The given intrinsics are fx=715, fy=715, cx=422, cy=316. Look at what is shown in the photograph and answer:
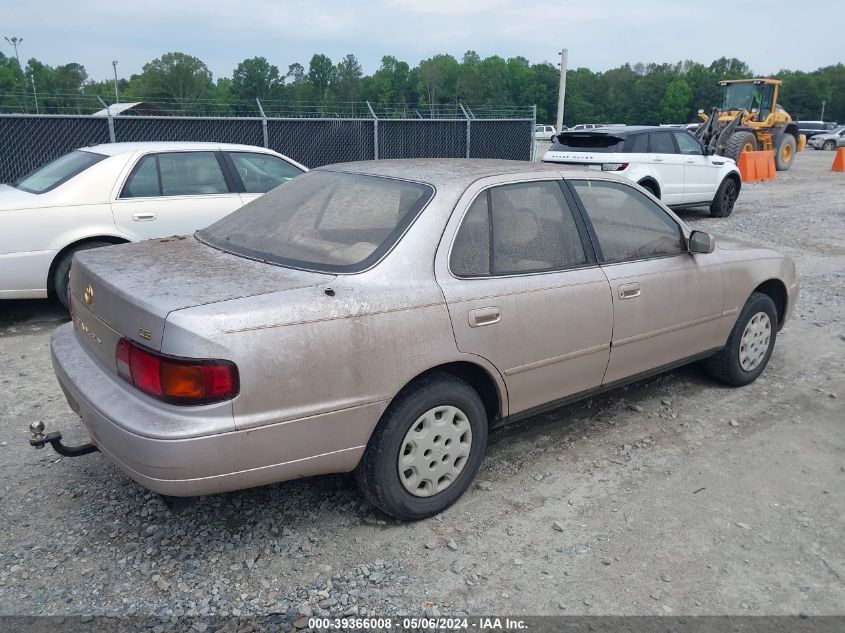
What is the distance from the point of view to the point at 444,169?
3.69 m

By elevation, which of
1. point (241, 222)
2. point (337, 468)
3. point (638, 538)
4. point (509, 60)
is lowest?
point (638, 538)

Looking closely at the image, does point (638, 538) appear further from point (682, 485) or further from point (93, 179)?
point (93, 179)

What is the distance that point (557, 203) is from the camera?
3812 millimetres

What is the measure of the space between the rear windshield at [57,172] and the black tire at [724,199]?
36.1ft

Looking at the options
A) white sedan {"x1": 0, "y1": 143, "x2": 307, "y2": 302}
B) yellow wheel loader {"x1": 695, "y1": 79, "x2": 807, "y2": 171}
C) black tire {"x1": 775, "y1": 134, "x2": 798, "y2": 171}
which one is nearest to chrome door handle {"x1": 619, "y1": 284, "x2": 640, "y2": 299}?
white sedan {"x1": 0, "y1": 143, "x2": 307, "y2": 302}

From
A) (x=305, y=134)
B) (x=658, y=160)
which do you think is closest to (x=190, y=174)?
(x=305, y=134)

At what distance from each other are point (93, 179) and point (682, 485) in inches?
206

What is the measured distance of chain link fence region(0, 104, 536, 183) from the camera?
10.7 metres

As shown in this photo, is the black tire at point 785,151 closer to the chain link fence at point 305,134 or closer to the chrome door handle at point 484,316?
the chain link fence at point 305,134

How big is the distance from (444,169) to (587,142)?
923 centimetres

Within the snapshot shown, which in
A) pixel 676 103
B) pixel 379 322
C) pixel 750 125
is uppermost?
pixel 676 103

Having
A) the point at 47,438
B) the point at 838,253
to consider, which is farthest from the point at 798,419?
the point at 838,253

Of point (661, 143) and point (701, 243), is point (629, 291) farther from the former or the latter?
point (661, 143)

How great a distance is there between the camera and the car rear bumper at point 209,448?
2.58 metres
